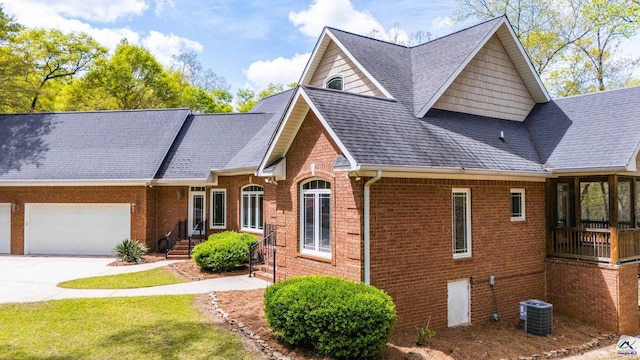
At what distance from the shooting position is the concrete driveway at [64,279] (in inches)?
461

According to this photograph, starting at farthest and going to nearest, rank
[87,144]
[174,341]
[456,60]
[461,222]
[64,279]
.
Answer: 1. [87,144]
2. [64,279]
3. [456,60]
4. [461,222]
5. [174,341]

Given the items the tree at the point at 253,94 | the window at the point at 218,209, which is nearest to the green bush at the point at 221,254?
the window at the point at 218,209

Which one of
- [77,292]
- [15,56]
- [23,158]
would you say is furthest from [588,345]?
[15,56]

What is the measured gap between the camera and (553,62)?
1160 inches

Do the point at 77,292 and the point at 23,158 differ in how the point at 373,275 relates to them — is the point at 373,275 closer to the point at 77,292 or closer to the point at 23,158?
the point at 77,292

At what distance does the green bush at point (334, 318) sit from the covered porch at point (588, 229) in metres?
7.33

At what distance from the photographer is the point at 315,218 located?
11000 millimetres

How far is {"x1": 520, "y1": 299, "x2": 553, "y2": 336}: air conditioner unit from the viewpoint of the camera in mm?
10984

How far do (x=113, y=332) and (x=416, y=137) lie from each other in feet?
25.6

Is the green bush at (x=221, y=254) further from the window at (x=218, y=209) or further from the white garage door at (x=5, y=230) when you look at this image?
the white garage door at (x=5, y=230)

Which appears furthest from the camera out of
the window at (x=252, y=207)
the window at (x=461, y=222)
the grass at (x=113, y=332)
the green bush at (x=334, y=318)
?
the window at (x=252, y=207)

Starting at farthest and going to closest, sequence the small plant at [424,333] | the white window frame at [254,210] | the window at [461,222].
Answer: the white window frame at [254,210], the window at [461,222], the small plant at [424,333]

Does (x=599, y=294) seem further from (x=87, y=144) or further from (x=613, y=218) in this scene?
(x=87, y=144)

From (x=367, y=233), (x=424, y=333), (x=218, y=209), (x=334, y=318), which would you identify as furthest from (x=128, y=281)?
(x=424, y=333)
